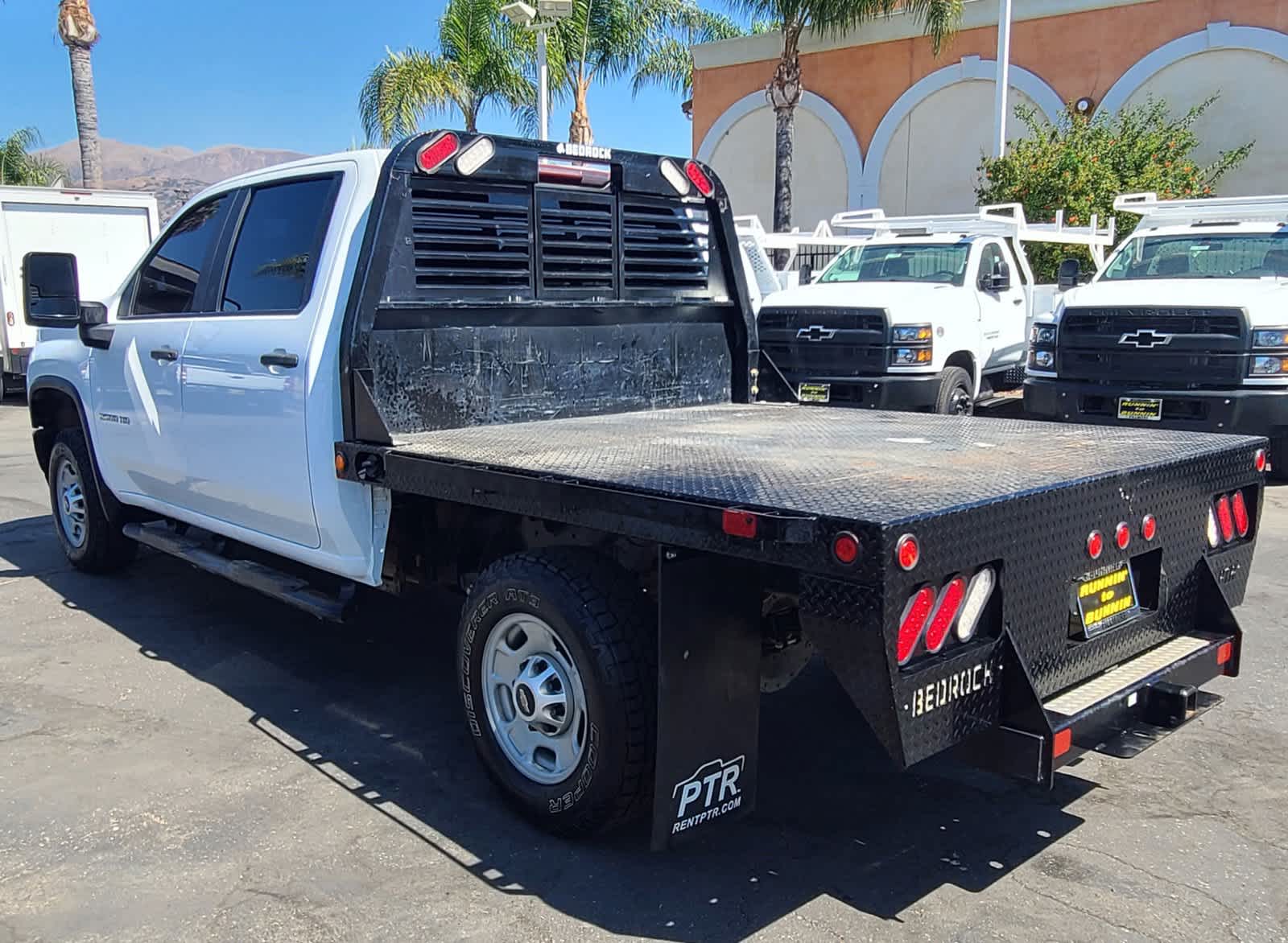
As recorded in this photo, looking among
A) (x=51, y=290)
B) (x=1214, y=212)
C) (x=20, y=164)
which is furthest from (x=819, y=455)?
(x=20, y=164)

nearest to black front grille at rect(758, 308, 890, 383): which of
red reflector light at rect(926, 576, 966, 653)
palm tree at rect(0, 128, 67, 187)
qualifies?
red reflector light at rect(926, 576, 966, 653)

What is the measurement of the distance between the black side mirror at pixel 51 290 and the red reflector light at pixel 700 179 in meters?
3.15

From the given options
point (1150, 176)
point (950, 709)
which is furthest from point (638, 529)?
point (1150, 176)

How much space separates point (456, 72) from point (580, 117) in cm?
248

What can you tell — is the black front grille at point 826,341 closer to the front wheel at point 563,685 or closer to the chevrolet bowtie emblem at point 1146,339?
the chevrolet bowtie emblem at point 1146,339

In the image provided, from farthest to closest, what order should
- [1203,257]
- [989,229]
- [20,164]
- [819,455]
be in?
1. [20,164]
2. [989,229]
3. [1203,257]
4. [819,455]

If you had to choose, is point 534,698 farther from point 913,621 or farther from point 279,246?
point 279,246

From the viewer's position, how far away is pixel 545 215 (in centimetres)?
486

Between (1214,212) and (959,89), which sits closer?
(1214,212)

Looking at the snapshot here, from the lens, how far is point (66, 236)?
54.1 feet

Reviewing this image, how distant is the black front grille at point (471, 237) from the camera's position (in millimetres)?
4461

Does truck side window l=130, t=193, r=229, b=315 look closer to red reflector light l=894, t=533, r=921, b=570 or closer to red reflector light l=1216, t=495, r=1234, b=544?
red reflector light l=894, t=533, r=921, b=570

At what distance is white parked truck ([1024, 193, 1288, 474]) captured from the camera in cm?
888

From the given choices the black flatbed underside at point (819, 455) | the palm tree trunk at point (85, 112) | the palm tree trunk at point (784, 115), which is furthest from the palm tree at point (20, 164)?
the black flatbed underside at point (819, 455)
